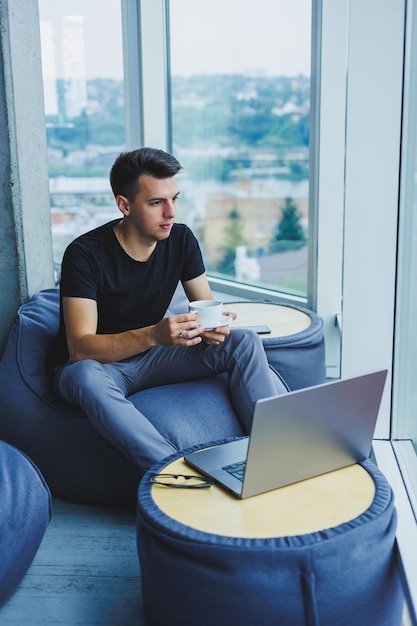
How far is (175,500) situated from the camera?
1.81 meters

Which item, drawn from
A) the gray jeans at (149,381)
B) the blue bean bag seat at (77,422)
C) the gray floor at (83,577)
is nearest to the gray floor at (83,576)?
the gray floor at (83,577)

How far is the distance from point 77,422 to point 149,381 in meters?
0.31

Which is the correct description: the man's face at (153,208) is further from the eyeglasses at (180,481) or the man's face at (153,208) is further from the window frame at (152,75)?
the window frame at (152,75)

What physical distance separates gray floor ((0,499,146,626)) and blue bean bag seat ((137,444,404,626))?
0.38 m

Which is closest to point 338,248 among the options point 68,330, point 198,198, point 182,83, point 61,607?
point 198,198

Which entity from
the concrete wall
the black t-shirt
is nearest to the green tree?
the black t-shirt

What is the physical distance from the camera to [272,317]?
3645mm

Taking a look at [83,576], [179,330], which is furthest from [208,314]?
[83,576]

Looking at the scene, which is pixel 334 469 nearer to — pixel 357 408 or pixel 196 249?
pixel 357 408

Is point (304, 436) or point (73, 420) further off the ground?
point (304, 436)

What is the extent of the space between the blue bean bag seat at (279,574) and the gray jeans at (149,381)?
2.09 ft

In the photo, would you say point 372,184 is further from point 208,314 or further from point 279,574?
point 279,574

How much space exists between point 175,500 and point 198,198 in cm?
337

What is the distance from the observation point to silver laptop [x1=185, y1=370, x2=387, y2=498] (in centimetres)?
169
